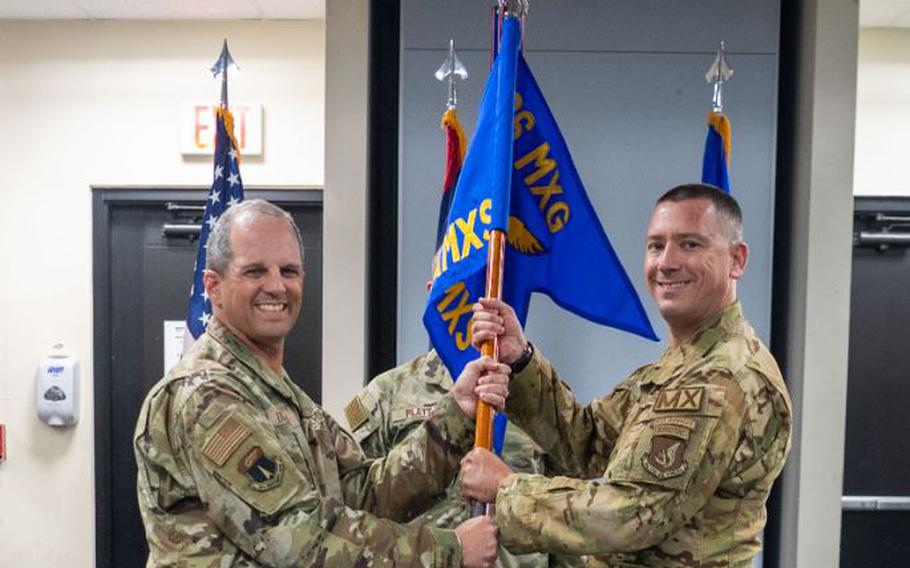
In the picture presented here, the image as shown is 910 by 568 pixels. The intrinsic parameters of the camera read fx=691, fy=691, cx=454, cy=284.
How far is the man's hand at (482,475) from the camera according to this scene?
138cm

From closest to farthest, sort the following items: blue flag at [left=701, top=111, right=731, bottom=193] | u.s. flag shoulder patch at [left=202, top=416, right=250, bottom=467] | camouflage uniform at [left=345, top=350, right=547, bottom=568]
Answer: u.s. flag shoulder patch at [left=202, top=416, right=250, bottom=467] < camouflage uniform at [left=345, top=350, right=547, bottom=568] < blue flag at [left=701, top=111, right=731, bottom=193]

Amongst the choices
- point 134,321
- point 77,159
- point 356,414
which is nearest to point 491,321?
point 356,414

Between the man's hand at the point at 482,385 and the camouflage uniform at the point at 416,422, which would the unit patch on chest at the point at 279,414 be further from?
the camouflage uniform at the point at 416,422

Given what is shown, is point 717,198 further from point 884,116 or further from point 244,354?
point 884,116

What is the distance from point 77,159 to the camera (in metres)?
3.44

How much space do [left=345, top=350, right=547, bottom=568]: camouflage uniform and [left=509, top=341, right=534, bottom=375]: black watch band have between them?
33 cm

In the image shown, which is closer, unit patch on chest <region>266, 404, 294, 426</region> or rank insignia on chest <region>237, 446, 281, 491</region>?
rank insignia on chest <region>237, 446, 281, 491</region>

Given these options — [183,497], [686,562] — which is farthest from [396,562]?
[686,562]

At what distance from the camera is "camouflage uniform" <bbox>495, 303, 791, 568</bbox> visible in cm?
125

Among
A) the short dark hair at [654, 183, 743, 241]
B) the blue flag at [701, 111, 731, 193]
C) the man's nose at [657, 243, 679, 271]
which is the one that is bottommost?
the man's nose at [657, 243, 679, 271]

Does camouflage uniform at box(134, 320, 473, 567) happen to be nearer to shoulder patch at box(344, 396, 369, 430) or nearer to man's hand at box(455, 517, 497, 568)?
man's hand at box(455, 517, 497, 568)

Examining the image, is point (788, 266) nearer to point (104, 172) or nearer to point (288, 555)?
point (288, 555)

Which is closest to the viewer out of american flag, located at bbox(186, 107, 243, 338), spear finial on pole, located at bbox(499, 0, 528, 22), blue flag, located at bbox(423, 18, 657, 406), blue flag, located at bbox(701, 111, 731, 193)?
spear finial on pole, located at bbox(499, 0, 528, 22)

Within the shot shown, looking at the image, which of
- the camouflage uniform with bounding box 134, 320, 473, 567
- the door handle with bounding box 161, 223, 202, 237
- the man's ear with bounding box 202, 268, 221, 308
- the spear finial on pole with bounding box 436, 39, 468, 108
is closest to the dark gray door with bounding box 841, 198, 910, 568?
the spear finial on pole with bounding box 436, 39, 468, 108
